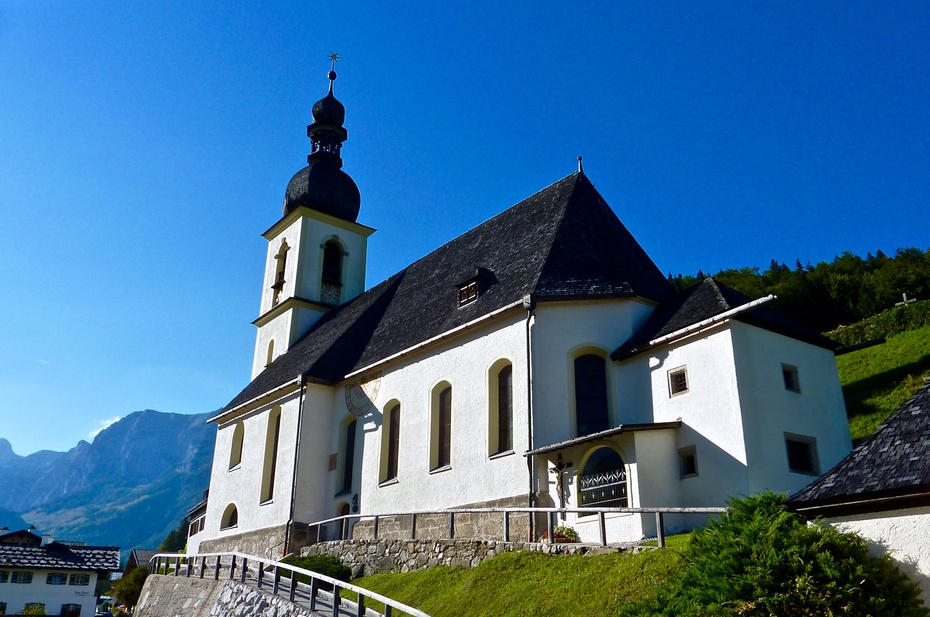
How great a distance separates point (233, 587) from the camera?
754 inches

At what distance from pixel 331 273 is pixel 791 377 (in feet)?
81.3

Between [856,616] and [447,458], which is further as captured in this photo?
[447,458]

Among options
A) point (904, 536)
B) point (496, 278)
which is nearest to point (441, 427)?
point (496, 278)

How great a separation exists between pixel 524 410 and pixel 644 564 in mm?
8017

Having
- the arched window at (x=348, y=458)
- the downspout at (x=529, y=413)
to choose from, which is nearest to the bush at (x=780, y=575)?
the downspout at (x=529, y=413)

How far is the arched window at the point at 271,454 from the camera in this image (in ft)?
99.0

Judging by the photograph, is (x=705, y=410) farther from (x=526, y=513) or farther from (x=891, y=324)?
(x=891, y=324)

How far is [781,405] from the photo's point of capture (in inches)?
717

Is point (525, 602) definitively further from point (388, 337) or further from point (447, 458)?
point (388, 337)

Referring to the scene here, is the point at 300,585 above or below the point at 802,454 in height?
below

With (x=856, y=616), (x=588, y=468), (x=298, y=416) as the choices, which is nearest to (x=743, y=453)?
(x=588, y=468)

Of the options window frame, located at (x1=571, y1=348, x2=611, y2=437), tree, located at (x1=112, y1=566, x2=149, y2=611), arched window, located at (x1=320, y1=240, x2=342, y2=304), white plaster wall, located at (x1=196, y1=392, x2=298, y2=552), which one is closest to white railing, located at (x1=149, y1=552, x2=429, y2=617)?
white plaster wall, located at (x1=196, y1=392, x2=298, y2=552)

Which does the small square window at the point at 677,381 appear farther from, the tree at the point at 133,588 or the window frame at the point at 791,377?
the tree at the point at 133,588

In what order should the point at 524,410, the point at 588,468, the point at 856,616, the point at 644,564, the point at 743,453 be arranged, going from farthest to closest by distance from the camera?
the point at 524,410, the point at 588,468, the point at 743,453, the point at 644,564, the point at 856,616
